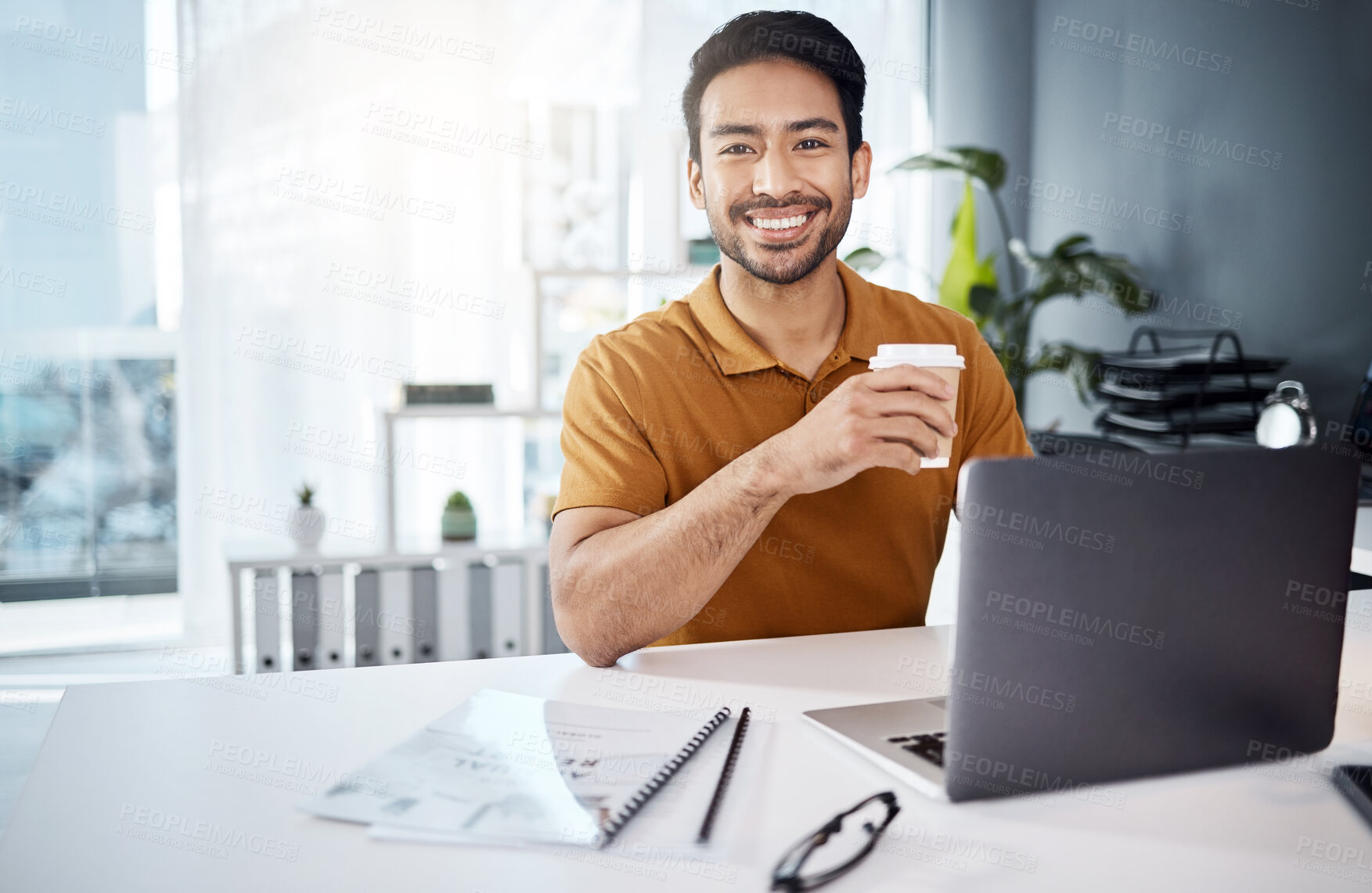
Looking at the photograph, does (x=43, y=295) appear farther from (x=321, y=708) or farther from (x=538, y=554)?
(x=321, y=708)

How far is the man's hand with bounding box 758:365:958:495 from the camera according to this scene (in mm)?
1024

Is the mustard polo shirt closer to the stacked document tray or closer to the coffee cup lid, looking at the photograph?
the coffee cup lid

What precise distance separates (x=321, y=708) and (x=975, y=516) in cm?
62

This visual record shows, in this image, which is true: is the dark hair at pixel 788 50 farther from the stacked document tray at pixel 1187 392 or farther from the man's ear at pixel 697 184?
the stacked document tray at pixel 1187 392

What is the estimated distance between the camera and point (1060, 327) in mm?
3580

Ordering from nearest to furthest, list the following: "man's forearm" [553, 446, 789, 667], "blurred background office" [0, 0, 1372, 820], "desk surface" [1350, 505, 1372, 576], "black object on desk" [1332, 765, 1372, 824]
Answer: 1. "black object on desk" [1332, 765, 1372, 824]
2. "man's forearm" [553, 446, 789, 667]
3. "desk surface" [1350, 505, 1372, 576]
4. "blurred background office" [0, 0, 1372, 820]

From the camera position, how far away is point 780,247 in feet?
4.91

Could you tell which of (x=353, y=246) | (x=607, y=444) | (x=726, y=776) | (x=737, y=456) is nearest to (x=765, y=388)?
(x=737, y=456)

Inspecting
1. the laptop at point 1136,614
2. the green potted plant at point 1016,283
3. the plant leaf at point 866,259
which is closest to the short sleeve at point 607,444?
the laptop at point 1136,614

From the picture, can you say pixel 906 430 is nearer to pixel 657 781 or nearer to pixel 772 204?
pixel 657 781

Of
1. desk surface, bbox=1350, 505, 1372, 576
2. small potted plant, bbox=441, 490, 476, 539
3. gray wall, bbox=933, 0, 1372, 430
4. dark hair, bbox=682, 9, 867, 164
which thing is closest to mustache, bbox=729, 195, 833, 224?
dark hair, bbox=682, 9, 867, 164

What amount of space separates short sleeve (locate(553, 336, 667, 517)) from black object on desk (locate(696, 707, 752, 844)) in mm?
435

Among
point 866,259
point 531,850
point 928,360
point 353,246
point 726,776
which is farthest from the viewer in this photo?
point 353,246

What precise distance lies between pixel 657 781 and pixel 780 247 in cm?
90
